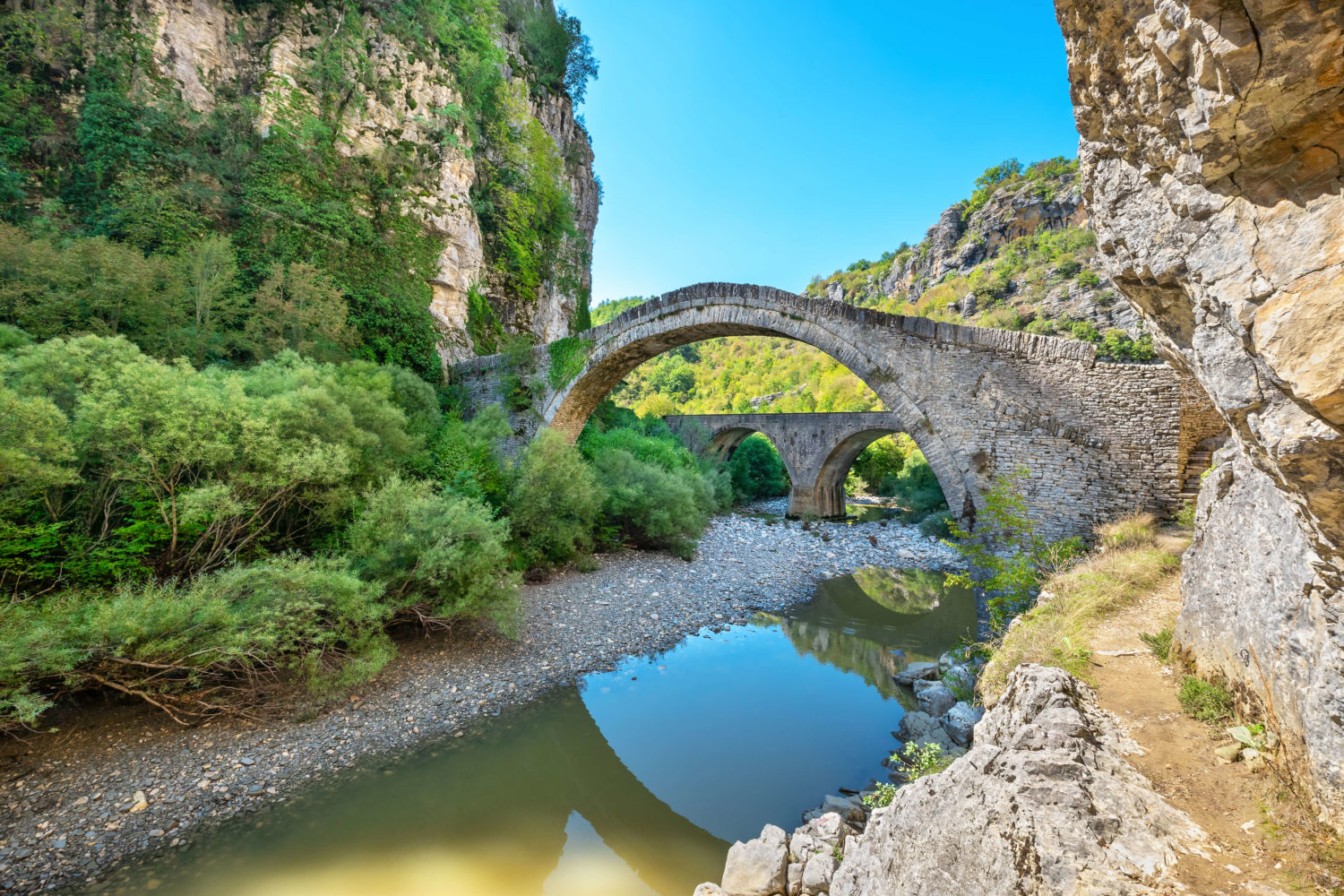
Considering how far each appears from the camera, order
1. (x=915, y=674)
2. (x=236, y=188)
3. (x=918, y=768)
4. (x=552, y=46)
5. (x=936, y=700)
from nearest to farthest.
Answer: (x=918, y=768), (x=936, y=700), (x=915, y=674), (x=236, y=188), (x=552, y=46)

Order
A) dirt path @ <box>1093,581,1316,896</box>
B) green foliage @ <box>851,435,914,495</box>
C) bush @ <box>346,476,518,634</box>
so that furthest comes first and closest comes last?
1. green foliage @ <box>851,435,914,495</box>
2. bush @ <box>346,476,518,634</box>
3. dirt path @ <box>1093,581,1316,896</box>

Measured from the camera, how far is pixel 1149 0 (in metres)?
1.40

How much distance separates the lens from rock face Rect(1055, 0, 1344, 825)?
1.07 meters

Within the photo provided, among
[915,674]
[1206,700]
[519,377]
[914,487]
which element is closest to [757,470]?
[914,487]

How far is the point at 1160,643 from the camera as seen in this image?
10.2ft

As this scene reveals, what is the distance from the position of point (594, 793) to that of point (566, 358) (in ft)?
27.9

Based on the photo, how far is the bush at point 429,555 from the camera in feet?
18.1

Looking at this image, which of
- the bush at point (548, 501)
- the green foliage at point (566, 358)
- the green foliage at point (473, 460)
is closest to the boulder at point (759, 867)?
the green foliage at point (473, 460)

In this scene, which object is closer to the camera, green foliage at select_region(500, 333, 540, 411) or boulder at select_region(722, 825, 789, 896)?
boulder at select_region(722, 825, 789, 896)

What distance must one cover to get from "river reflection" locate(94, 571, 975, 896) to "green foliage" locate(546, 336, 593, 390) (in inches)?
255

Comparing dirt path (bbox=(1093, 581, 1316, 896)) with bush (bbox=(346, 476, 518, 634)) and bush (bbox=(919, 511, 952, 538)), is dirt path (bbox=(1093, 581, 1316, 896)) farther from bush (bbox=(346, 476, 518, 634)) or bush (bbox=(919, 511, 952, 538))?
bush (bbox=(919, 511, 952, 538))

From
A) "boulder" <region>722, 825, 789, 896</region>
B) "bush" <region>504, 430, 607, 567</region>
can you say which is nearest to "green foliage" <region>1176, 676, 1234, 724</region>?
"boulder" <region>722, 825, 789, 896</region>

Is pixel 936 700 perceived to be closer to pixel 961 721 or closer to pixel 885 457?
pixel 961 721

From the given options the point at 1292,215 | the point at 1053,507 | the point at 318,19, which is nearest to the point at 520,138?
the point at 318,19
